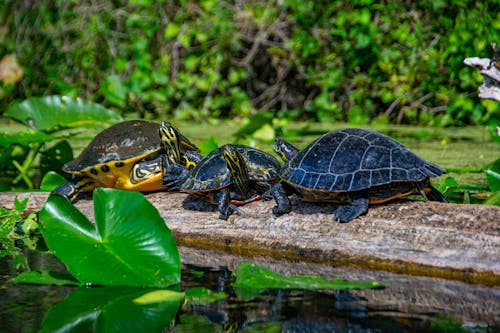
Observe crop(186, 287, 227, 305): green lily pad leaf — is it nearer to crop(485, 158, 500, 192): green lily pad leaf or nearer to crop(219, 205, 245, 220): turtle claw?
crop(219, 205, 245, 220): turtle claw

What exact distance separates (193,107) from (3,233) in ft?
18.7

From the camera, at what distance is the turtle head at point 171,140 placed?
3629 mm

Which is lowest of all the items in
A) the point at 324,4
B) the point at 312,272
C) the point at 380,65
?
the point at 312,272

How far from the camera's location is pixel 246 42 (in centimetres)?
872

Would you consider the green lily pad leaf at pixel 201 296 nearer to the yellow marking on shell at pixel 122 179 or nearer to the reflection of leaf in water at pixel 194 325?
the reflection of leaf in water at pixel 194 325

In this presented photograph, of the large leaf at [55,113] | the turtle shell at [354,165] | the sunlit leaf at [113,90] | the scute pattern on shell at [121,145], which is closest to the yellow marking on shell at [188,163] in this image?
the scute pattern on shell at [121,145]

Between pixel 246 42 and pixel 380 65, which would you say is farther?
pixel 246 42

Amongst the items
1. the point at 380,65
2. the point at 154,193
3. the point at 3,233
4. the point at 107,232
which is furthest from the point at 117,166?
the point at 380,65

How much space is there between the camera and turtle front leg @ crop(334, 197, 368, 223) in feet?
9.11

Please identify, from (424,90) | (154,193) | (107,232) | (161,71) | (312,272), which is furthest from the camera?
(161,71)

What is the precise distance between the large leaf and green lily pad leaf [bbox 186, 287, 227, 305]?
2459 mm

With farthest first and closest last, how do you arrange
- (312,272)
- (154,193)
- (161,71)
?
(161,71)
(154,193)
(312,272)

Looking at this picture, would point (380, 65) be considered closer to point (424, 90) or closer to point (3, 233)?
point (424, 90)

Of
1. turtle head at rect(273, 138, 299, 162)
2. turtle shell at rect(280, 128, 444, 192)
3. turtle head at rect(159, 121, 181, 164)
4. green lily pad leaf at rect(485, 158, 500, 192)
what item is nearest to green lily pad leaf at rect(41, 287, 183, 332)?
turtle shell at rect(280, 128, 444, 192)
